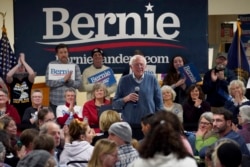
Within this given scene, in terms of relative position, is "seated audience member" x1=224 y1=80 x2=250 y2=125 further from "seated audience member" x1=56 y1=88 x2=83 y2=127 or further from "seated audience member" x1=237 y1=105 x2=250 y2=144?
"seated audience member" x1=56 y1=88 x2=83 y2=127

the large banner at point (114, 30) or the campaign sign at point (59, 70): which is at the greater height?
the large banner at point (114, 30)

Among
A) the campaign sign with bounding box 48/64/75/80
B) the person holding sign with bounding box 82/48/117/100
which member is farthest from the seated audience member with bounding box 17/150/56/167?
the person holding sign with bounding box 82/48/117/100

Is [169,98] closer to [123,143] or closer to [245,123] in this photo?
[245,123]

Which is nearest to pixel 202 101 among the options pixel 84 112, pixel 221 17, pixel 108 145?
pixel 84 112

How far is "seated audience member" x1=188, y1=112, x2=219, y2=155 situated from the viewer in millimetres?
10523

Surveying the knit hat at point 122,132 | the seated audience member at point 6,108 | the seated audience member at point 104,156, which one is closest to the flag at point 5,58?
the seated audience member at point 6,108

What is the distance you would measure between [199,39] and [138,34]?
3.27ft

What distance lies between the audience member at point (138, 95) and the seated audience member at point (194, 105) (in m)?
1.36

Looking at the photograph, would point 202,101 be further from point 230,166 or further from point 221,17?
point 221,17

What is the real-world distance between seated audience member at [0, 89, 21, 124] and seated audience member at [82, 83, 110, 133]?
96 centimetres

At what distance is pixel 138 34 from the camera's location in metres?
14.8

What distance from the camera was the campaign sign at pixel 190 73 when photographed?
45.1ft

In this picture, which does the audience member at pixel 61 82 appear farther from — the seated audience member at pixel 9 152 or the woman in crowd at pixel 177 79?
the seated audience member at pixel 9 152

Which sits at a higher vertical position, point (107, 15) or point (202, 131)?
point (107, 15)
